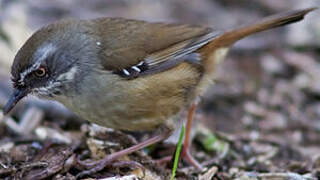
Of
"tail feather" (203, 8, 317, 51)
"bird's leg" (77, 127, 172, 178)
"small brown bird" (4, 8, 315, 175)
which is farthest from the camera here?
"tail feather" (203, 8, 317, 51)

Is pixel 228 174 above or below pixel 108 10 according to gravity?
below

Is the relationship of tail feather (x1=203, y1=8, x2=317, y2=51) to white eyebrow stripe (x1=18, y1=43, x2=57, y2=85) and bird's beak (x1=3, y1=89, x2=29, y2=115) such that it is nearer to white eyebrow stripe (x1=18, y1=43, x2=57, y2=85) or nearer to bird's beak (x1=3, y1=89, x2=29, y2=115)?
white eyebrow stripe (x1=18, y1=43, x2=57, y2=85)

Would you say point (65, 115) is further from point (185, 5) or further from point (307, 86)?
point (185, 5)

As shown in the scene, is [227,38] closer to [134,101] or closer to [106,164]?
[134,101]

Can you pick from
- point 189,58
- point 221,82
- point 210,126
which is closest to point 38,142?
Answer: point 189,58

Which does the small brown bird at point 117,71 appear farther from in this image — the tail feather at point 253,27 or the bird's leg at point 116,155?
the tail feather at point 253,27

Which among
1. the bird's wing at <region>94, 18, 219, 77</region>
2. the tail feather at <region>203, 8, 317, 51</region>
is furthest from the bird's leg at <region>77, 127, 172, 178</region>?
the tail feather at <region>203, 8, 317, 51</region>

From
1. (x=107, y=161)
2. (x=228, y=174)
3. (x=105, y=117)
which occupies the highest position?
(x=105, y=117)

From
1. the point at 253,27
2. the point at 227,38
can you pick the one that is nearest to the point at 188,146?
the point at 227,38
